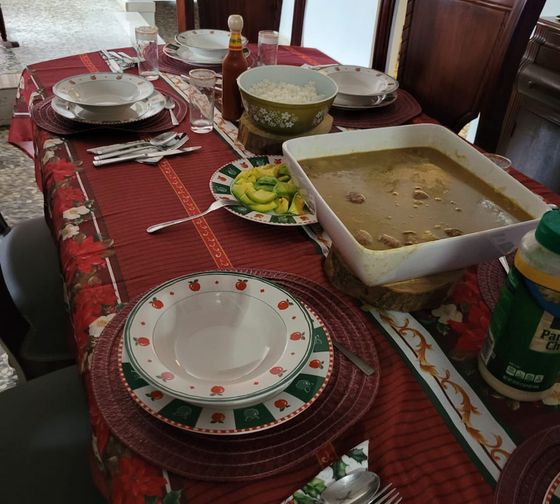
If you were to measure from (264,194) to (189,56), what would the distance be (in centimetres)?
84

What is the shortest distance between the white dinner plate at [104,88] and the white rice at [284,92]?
270mm

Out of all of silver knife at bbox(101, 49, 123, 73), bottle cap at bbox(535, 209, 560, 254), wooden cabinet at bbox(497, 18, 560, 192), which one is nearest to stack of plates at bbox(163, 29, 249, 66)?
silver knife at bbox(101, 49, 123, 73)

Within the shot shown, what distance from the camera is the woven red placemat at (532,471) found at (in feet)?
1.66

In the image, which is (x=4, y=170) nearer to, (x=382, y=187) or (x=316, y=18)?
(x=382, y=187)

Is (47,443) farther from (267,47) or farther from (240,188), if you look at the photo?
(267,47)

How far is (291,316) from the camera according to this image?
60 centimetres

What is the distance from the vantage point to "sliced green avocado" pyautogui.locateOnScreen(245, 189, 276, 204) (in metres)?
0.88

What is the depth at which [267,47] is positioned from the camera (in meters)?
1.47

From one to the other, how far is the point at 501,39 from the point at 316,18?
295cm

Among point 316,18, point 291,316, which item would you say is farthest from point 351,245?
point 316,18

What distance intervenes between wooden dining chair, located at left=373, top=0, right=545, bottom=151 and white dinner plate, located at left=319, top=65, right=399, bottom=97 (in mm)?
238

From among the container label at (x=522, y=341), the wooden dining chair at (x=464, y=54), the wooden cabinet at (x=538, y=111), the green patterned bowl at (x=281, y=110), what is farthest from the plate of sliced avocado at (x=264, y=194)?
the wooden cabinet at (x=538, y=111)

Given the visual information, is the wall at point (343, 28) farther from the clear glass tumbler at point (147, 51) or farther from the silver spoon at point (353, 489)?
the silver spoon at point (353, 489)

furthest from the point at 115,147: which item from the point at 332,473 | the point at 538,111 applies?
the point at 538,111
